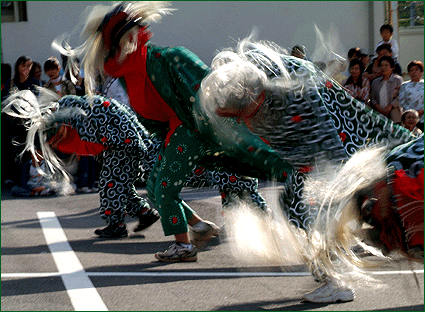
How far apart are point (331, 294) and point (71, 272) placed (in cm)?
182

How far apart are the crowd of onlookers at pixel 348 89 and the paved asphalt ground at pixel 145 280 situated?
2.61 ft

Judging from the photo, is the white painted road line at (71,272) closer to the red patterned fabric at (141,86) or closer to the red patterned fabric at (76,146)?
the red patterned fabric at (76,146)

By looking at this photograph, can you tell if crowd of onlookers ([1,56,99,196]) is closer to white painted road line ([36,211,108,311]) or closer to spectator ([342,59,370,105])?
white painted road line ([36,211,108,311])

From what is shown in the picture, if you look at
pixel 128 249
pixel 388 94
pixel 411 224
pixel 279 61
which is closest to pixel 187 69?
pixel 279 61

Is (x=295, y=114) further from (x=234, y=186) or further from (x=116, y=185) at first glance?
(x=116, y=185)

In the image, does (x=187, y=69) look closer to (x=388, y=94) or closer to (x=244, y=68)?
(x=244, y=68)

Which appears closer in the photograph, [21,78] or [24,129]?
[24,129]

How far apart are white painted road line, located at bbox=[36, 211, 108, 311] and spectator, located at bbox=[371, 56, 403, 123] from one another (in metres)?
3.47

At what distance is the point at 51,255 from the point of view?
482 centimetres

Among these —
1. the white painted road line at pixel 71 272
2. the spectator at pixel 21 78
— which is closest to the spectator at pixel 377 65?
the white painted road line at pixel 71 272

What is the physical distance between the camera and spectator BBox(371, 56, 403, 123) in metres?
6.55

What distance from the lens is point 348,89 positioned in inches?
219

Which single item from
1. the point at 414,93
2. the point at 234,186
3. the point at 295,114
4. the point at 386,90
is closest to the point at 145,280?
the point at 234,186

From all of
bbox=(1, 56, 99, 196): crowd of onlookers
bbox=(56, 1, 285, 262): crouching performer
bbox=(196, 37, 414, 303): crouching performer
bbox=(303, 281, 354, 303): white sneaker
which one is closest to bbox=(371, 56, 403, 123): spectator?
bbox=(56, 1, 285, 262): crouching performer
